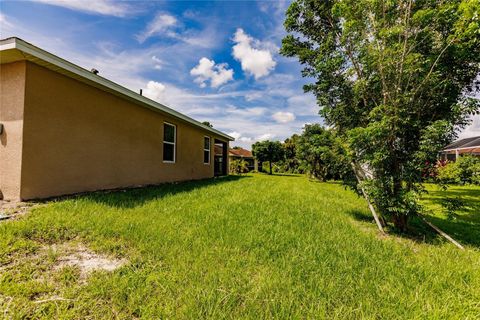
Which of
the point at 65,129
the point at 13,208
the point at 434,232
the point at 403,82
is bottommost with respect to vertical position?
the point at 434,232

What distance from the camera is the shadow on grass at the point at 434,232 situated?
11.0 ft

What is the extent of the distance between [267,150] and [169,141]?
16875 mm

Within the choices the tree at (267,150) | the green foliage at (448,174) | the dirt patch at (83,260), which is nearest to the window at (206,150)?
the dirt patch at (83,260)

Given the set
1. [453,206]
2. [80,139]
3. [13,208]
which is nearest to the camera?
[453,206]

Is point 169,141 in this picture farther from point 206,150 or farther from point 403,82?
point 403,82

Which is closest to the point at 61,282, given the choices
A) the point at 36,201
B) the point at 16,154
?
the point at 36,201

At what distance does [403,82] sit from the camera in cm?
341

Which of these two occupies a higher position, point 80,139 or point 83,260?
point 80,139

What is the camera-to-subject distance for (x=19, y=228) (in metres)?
2.64

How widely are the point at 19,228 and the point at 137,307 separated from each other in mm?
2264

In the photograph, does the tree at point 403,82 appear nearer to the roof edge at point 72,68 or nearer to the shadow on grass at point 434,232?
the shadow on grass at point 434,232

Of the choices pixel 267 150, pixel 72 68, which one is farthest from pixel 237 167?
pixel 72 68

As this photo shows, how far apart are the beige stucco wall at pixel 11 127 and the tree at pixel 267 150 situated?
70.7 ft

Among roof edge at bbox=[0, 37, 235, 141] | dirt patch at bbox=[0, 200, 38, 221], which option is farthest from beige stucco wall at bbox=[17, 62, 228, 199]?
roof edge at bbox=[0, 37, 235, 141]
